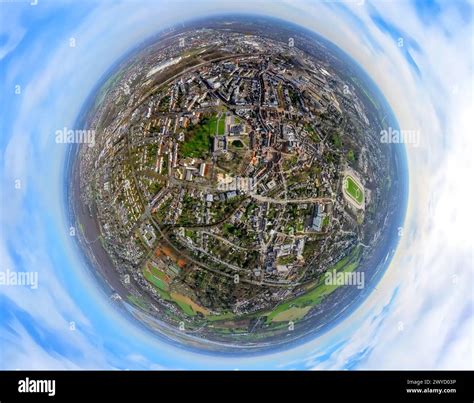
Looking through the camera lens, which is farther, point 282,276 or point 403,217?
point 403,217

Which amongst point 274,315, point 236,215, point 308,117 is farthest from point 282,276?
point 308,117

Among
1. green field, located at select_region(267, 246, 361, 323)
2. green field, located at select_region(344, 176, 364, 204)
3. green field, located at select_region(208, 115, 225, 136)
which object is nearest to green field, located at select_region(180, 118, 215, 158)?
green field, located at select_region(208, 115, 225, 136)

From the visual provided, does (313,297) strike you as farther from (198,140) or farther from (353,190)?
(198,140)

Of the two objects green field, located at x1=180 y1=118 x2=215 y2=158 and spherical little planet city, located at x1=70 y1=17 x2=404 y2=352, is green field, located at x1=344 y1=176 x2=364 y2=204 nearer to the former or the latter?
spherical little planet city, located at x1=70 y1=17 x2=404 y2=352

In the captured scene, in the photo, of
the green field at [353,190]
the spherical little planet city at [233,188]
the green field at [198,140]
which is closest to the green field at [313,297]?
the spherical little planet city at [233,188]

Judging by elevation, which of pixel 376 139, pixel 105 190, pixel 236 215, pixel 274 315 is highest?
pixel 376 139

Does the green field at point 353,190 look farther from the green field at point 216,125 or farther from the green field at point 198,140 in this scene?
the green field at point 198,140

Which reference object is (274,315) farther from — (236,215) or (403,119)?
(403,119)
